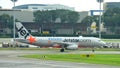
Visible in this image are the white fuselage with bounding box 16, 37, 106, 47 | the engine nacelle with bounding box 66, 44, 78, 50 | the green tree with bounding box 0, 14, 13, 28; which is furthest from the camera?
the green tree with bounding box 0, 14, 13, 28

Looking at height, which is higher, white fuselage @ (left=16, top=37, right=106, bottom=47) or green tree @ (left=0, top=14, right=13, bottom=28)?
green tree @ (left=0, top=14, right=13, bottom=28)

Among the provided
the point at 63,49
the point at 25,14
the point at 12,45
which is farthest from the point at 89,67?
the point at 25,14

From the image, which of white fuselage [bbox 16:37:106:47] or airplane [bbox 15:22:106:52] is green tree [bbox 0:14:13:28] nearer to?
airplane [bbox 15:22:106:52]

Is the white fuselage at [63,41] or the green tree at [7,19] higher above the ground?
the green tree at [7,19]

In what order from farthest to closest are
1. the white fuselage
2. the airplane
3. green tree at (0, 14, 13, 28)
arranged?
green tree at (0, 14, 13, 28)
the white fuselage
the airplane

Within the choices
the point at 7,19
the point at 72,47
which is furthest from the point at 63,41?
the point at 7,19

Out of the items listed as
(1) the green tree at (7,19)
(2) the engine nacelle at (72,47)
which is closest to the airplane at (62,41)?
(2) the engine nacelle at (72,47)

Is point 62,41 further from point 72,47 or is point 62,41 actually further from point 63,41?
point 72,47

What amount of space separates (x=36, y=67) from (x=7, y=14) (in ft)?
455

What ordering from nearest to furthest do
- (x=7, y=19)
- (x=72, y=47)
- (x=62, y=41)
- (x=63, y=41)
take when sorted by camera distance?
(x=72, y=47), (x=62, y=41), (x=63, y=41), (x=7, y=19)

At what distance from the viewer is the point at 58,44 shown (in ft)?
292

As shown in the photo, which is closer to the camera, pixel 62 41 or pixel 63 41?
pixel 62 41

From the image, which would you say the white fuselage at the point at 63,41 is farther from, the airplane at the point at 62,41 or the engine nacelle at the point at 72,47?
the engine nacelle at the point at 72,47

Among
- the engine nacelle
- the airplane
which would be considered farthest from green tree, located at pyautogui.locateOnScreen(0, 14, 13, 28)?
the engine nacelle
